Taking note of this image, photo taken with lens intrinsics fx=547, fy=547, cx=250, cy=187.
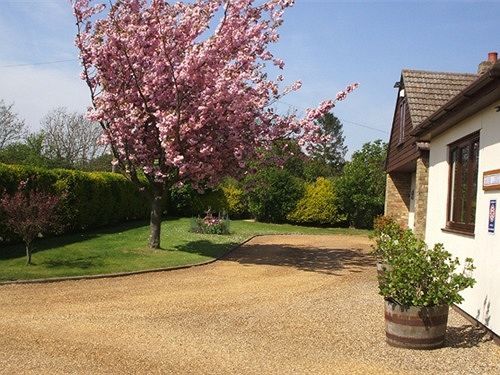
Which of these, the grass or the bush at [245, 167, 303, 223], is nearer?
the grass

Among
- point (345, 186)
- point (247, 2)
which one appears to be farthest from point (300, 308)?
point (345, 186)

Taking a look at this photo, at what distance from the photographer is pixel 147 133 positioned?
15.8 meters

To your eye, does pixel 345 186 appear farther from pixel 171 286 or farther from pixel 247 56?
pixel 171 286

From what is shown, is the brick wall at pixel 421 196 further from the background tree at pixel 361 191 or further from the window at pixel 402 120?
the background tree at pixel 361 191

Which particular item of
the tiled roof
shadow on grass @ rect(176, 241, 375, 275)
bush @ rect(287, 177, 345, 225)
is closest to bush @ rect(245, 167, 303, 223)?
bush @ rect(287, 177, 345, 225)

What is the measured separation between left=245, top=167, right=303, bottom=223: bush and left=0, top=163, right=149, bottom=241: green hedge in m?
7.15

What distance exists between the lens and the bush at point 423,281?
672 cm

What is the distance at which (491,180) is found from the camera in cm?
748

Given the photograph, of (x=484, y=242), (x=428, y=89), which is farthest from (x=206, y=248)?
(x=484, y=242)

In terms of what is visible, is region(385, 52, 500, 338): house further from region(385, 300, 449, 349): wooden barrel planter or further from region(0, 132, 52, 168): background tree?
region(0, 132, 52, 168): background tree

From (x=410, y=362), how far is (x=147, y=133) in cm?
1130

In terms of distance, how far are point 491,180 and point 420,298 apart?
6.66ft

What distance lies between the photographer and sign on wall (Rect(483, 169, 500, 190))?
23.8 feet

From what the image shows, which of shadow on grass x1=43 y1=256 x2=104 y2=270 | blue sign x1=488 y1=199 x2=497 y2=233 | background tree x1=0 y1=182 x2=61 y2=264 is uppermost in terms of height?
blue sign x1=488 y1=199 x2=497 y2=233
